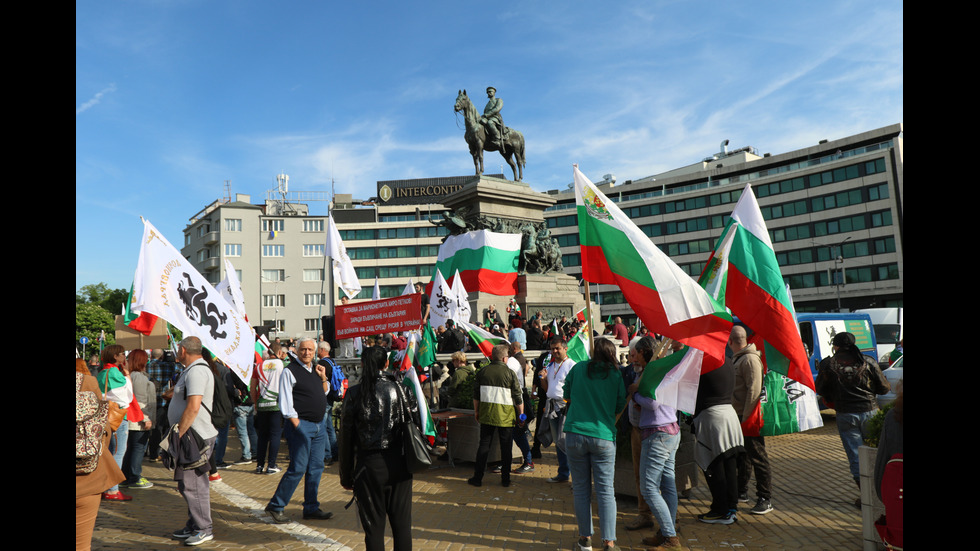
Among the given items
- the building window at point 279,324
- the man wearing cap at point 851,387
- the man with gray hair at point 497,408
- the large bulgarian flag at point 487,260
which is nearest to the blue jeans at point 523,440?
the man with gray hair at point 497,408

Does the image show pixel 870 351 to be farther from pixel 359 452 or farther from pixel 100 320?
pixel 100 320

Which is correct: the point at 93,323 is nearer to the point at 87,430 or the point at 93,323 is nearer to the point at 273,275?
the point at 273,275

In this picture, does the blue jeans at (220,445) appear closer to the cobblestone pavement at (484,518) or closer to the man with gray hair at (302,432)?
the cobblestone pavement at (484,518)

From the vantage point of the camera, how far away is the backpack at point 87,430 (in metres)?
4.25

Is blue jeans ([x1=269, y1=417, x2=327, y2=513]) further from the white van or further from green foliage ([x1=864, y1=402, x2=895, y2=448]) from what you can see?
the white van

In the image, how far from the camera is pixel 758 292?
6.70 metres

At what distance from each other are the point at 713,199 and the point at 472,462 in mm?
71561

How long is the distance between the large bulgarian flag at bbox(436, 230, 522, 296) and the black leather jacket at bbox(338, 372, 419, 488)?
1396 cm

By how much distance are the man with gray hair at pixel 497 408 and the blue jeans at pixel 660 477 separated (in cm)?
269

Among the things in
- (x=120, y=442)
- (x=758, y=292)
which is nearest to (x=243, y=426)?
(x=120, y=442)

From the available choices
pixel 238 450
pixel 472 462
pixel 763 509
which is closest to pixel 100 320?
pixel 238 450

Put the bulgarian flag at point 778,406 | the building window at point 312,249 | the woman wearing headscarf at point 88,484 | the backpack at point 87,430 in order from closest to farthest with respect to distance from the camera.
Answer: the backpack at point 87,430 < the woman wearing headscarf at point 88,484 < the bulgarian flag at point 778,406 < the building window at point 312,249

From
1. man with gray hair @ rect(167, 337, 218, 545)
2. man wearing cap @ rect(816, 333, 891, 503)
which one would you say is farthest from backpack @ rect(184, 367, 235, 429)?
man wearing cap @ rect(816, 333, 891, 503)

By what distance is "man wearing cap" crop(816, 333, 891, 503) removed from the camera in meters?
7.02
